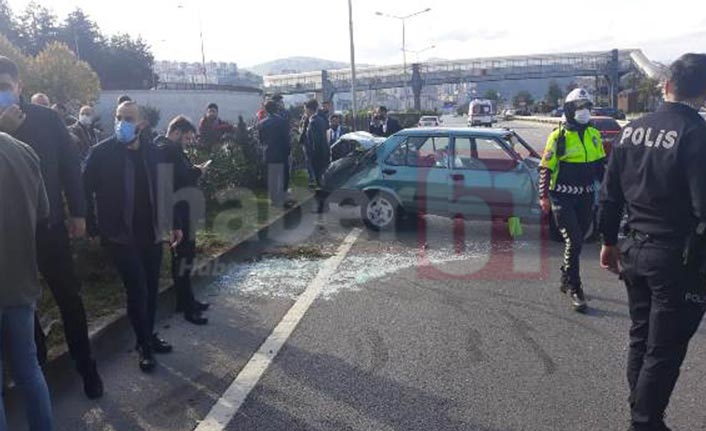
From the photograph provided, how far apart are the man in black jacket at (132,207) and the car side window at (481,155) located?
5.22 metres

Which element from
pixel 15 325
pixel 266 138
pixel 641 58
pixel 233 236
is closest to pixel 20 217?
pixel 15 325

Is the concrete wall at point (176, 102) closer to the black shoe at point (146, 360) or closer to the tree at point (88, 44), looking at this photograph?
the tree at point (88, 44)

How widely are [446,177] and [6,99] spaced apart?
250 inches

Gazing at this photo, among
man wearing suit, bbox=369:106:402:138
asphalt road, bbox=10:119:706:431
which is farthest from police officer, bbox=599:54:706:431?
Result: man wearing suit, bbox=369:106:402:138

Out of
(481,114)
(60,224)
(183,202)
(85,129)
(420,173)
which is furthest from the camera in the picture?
(481,114)

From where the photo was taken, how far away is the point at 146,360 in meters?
4.71

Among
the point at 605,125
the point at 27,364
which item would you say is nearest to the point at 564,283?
the point at 27,364

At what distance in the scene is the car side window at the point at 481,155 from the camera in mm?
8898

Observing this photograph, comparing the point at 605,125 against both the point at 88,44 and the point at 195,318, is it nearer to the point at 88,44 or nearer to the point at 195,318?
the point at 195,318

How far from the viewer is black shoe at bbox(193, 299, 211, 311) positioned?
5.90 metres

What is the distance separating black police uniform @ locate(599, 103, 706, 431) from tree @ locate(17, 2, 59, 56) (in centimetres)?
7949

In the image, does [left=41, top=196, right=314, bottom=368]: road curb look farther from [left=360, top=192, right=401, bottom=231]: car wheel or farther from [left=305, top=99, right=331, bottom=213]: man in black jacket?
[left=305, top=99, right=331, bottom=213]: man in black jacket

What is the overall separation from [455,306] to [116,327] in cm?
295

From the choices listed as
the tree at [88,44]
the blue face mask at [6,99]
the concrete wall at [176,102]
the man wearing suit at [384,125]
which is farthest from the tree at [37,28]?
the blue face mask at [6,99]
